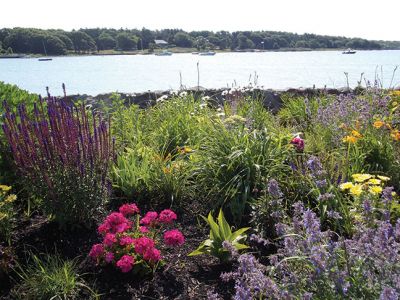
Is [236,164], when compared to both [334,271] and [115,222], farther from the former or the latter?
[334,271]

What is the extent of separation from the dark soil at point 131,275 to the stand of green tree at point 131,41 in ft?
53.1

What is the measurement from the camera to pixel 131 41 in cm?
2892

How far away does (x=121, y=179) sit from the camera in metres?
4.18

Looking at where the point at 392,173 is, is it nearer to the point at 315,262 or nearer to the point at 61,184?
the point at 315,262

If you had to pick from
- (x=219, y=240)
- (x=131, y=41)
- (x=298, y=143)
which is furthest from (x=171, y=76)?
(x=131, y=41)

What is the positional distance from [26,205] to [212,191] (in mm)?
1710

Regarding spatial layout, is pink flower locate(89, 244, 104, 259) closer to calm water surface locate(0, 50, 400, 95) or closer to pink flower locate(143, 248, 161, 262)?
pink flower locate(143, 248, 161, 262)

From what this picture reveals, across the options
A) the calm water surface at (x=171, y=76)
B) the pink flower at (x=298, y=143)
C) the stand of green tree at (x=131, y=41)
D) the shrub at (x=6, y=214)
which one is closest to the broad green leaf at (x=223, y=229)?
the pink flower at (x=298, y=143)

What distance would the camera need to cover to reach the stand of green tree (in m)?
20.0

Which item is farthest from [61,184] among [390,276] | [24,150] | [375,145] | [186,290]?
[375,145]

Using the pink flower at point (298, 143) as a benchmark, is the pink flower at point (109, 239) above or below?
below

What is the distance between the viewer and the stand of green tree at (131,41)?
20.0 meters

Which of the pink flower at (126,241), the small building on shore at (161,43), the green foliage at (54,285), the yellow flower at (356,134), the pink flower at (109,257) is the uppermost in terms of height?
the yellow flower at (356,134)

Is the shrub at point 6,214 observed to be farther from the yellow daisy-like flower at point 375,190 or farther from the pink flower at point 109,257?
the yellow daisy-like flower at point 375,190
